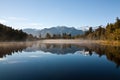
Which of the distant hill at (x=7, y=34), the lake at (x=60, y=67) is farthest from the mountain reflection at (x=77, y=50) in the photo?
the distant hill at (x=7, y=34)

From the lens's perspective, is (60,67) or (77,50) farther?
(77,50)

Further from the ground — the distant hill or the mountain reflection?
the distant hill

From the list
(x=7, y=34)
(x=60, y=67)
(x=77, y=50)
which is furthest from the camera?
(x=7, y=34)

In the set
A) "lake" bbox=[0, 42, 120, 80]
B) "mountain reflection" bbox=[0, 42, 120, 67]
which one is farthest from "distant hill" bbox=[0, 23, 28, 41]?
"lake" bbox=[0, 42, 120, 80]

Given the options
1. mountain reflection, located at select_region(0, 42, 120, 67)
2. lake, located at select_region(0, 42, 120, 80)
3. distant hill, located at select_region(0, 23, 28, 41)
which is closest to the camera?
lake, located at select_region(0, 42, 120, 80)

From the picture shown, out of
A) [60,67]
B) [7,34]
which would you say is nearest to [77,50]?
[60,67]

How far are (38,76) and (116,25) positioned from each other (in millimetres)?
104174

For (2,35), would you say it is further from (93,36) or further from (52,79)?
(52,79)

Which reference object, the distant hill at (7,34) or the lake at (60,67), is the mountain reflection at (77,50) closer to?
the lake at (60,67)

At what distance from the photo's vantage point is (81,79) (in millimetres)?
18094

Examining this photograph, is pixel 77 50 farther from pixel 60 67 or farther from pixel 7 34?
pixel 7 34

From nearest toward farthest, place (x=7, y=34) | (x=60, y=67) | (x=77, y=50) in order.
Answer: (x=60, y=67), (x=77, y=50), (x=7, y=34)

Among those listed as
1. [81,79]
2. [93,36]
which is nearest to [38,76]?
[81,79]

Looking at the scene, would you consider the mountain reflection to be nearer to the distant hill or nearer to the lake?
the lake
